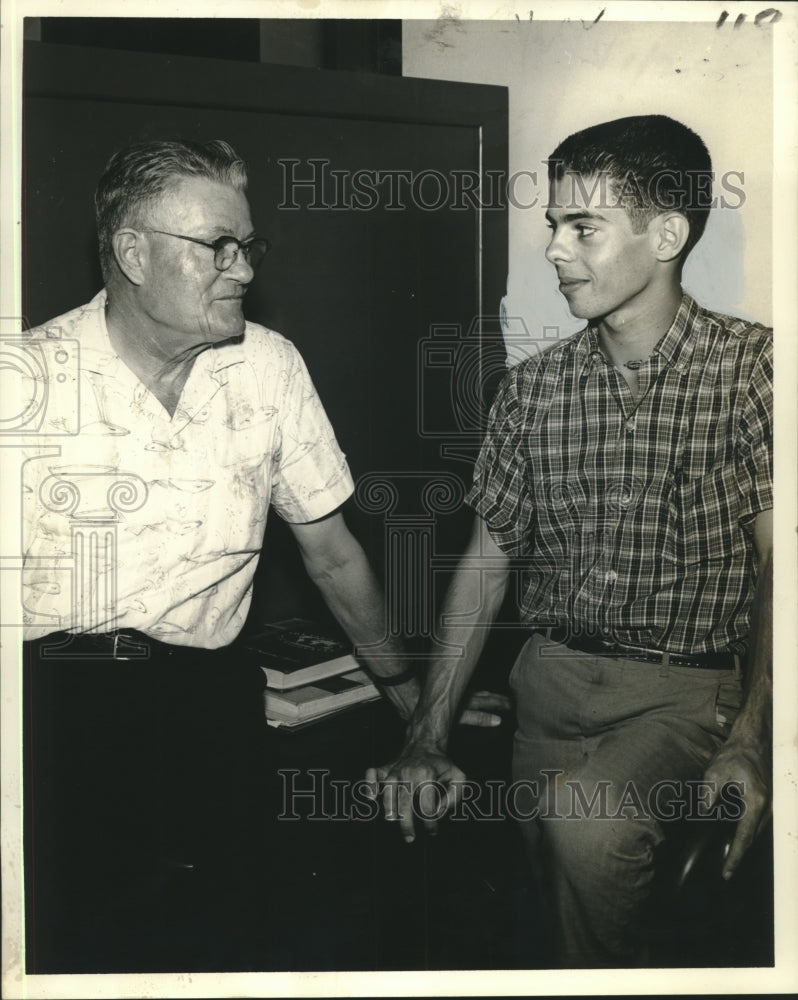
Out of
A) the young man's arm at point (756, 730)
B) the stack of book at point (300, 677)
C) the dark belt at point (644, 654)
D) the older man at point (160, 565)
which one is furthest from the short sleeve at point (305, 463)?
the young man's arm at point (756, 730)

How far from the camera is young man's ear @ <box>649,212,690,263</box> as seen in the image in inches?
69.6

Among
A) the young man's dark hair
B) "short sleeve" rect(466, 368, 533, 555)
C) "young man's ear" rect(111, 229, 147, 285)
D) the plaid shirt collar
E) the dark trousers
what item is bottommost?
the dark trousers

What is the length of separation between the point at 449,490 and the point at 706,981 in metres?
0.99

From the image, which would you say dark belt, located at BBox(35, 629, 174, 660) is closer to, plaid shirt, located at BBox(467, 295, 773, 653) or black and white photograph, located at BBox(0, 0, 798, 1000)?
black and white photograph, located at BBox(0, 0, 798, 1000)

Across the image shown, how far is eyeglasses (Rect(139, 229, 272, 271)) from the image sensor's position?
5.72 ft

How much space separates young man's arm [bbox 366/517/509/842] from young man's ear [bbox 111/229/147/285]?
726 mm

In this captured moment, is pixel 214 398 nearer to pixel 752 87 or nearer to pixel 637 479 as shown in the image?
pixel 637 479

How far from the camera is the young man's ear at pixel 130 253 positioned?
5.72 ft

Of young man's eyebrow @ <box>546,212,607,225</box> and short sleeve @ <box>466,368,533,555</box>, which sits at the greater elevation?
young man's eyebrow @ <box>546,212,607,225</box>

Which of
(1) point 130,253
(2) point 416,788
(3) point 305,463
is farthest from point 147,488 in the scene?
(2) point 416,788

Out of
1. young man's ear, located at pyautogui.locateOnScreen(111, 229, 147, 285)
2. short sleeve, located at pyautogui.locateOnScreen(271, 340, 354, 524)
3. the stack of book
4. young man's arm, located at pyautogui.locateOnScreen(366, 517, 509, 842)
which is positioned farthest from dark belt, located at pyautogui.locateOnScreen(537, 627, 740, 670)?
young man's ear, located at pyautogui.locateOnScreen(111, 229, 147, 285)

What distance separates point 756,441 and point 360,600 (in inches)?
29.5

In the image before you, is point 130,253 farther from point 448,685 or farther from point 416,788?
point 416,788

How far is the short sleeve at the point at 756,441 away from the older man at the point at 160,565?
2.20 feet
